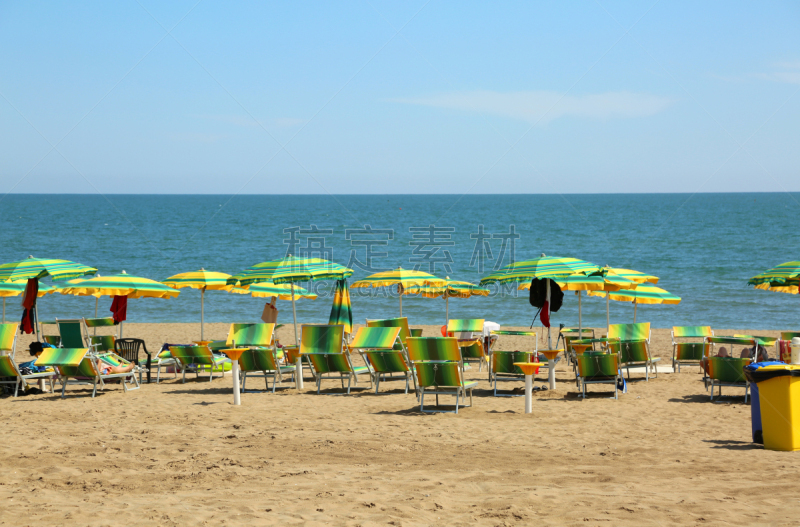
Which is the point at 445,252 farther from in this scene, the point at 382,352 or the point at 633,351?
the point at 382,352

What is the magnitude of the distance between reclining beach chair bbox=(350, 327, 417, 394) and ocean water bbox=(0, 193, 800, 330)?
1315 centimetres

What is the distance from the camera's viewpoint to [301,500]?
15.9 feet

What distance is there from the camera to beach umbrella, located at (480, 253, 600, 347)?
9.17m

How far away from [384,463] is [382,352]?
3.67 m

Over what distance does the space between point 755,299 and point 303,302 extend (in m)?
17.4

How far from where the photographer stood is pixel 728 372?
28.7ft

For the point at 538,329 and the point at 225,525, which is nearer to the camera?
the point at 225,525

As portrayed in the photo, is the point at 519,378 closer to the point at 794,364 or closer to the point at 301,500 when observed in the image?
the point at 794,364

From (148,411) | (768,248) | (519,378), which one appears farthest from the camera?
(768,248)

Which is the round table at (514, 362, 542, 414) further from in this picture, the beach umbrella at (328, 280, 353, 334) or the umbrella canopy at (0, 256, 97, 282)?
the umbrella canopy at (0, 256, 97, 282)

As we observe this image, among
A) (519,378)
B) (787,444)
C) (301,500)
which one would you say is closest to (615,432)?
(787,444)

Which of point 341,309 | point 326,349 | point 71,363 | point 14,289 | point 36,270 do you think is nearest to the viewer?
point 71,363

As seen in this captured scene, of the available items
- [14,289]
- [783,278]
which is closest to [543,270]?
[783,278]

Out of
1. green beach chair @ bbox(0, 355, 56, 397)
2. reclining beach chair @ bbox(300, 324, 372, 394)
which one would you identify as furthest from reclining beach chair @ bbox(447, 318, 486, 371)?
green beach chair @ bbox(0, 355, 56, 397)
